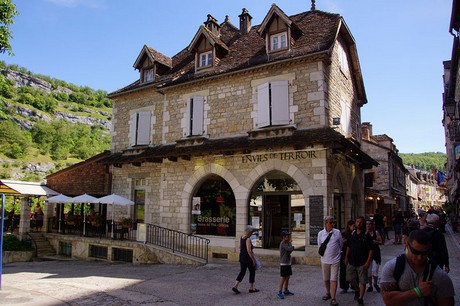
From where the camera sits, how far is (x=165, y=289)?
868 cm

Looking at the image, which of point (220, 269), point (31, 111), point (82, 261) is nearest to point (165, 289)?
point (220, 269)

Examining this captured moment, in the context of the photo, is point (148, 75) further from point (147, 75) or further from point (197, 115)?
point (197, 115)

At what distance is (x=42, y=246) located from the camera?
16.9 m

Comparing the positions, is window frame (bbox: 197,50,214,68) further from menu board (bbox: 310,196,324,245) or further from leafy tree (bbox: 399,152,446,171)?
leafy tree (bbox: 399,152,446,171)

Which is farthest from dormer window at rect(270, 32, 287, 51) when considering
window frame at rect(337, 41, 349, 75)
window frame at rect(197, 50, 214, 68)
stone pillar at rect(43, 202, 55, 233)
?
stone pillar at rect(43, 202, 55, 233)

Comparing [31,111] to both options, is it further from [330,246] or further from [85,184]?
[330,246]

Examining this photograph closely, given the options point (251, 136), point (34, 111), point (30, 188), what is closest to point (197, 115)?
point (251, 136)

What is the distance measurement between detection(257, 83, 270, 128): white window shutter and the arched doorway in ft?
6.22

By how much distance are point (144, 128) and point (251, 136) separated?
5.95 meters

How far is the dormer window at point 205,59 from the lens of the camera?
50.0 ft

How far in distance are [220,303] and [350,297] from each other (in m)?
2.68

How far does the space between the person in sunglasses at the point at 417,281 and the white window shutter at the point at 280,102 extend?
9.90 metres

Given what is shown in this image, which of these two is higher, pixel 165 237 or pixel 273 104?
pixel 273 104

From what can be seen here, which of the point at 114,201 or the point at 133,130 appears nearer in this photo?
the point at 114,201
